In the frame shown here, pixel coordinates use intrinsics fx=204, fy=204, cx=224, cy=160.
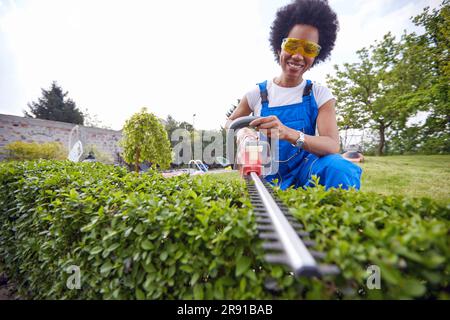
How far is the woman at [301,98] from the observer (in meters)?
2.23

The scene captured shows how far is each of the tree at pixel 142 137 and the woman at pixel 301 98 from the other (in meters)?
4.65

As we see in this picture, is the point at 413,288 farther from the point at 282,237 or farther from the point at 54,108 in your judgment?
the point at 54,108

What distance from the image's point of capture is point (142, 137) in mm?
6574

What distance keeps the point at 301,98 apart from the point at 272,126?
94 centimetres

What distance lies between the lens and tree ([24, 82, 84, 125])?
2995cm

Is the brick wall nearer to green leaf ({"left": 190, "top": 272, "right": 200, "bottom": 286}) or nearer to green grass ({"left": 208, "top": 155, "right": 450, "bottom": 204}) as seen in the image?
green grass ({"left": 208, "top": 155, "right": 450, "bottom": 204})

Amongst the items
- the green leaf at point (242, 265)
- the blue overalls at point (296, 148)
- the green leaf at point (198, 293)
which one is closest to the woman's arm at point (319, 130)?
the blue overalls at point (296, 148)

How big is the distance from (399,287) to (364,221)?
1.03ft

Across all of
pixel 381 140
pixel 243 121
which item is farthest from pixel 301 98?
pixel 381 140

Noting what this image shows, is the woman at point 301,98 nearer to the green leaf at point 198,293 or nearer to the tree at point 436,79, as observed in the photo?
the green leaf at point 198,293

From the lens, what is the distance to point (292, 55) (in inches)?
95.5

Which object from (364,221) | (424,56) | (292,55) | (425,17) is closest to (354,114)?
(424,56)
